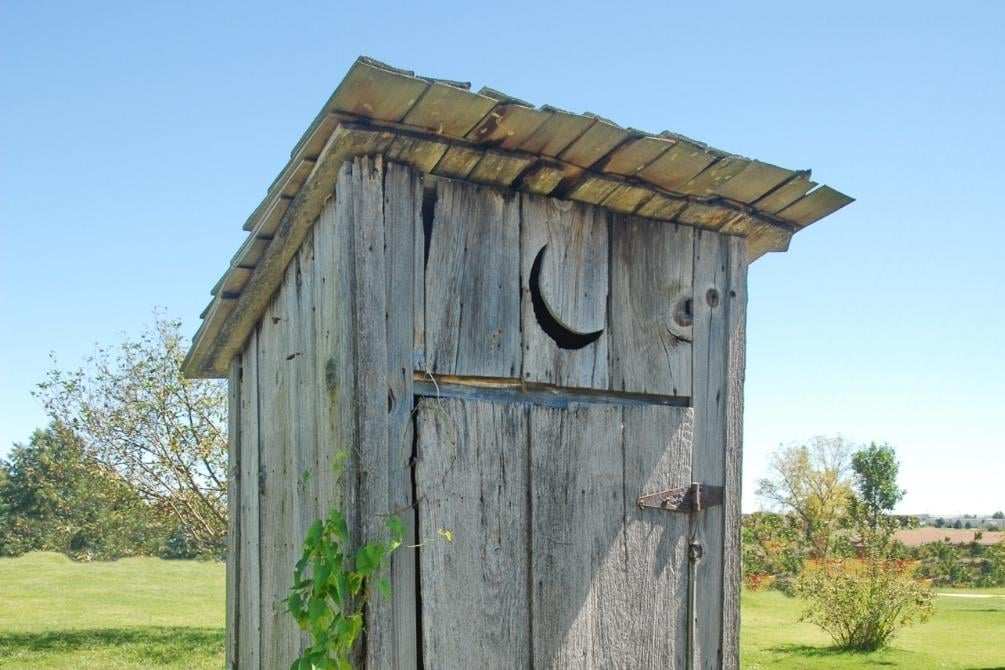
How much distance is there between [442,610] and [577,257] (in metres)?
1.61

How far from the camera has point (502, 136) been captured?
3607 millimetres

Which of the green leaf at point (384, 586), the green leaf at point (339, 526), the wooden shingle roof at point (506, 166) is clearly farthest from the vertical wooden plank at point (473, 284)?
the green leaf at point (384, 586)

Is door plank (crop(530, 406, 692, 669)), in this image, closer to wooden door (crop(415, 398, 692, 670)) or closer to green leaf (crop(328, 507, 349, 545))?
wooden door (crop(415, 398, 692, 670))

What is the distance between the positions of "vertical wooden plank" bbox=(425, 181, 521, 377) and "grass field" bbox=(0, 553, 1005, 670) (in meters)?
10.8

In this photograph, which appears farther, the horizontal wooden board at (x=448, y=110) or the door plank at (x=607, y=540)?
the door plank at (x=607, y=540)

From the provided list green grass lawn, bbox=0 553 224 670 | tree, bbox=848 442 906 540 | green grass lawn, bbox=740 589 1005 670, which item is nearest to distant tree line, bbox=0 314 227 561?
green grass lawn, bbox=0 553 224 670

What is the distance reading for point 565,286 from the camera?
13.3 ft

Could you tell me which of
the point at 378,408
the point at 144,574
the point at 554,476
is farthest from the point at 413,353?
the point at 144,574

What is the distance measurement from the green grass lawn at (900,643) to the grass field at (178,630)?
18mm

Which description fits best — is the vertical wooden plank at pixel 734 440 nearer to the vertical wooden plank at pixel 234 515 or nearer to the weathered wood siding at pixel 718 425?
the weathered wood siding at pixel 718 425

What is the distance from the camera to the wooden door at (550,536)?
358cm

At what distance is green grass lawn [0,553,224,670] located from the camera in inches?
548

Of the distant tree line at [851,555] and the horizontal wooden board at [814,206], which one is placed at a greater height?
the horizontal wooden board at [814,206]

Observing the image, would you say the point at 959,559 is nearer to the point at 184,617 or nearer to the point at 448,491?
the point at 184,617
